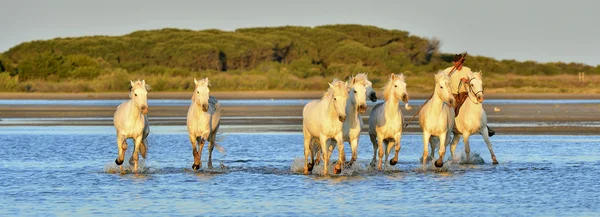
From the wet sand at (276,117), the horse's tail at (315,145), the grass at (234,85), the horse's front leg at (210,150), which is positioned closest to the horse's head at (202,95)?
the horse's front leg at (210,150)

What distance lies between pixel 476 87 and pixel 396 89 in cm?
178

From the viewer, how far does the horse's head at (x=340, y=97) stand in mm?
15501

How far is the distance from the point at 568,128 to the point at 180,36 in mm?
87743

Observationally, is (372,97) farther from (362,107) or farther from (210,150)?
(210,150)

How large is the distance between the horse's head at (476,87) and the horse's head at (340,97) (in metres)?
2.82

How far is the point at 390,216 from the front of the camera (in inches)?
463

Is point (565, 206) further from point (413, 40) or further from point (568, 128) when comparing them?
point (413, 40)

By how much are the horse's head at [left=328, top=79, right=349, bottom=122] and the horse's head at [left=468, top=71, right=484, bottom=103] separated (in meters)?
2.82

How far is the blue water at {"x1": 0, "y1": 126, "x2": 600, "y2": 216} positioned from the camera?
1237 cm

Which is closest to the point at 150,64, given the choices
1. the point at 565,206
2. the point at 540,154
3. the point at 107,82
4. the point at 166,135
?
the point at 107,82

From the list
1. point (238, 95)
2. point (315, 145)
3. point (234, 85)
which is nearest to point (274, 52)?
point (234, 85)

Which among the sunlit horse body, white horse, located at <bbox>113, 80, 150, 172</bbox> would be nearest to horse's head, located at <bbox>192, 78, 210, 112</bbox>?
white horse, located at <bbox>113, 80, 150, 172</bbox>

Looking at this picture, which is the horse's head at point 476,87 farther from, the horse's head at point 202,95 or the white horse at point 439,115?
the horse's head at point 202,95

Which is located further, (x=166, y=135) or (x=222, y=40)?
(x=222, y=40)
